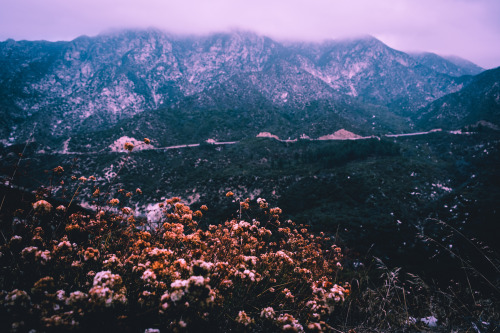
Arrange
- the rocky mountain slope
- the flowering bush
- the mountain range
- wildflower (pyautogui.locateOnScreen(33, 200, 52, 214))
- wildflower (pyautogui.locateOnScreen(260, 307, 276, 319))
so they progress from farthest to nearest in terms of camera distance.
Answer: the mountain range → the rocky mountain slope → wildflower (pyautogui.locateOnScreen(33, 200, 52, 214)) → wildflower (pyautogui.locateOnScreen(260, 307, 276, 319)) → the flowering bush

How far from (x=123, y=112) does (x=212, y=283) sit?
19619 centimetres

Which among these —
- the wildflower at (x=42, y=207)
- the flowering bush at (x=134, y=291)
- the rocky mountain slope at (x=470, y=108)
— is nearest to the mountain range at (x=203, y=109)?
the rocky mountain slope at (x=470, y=108)

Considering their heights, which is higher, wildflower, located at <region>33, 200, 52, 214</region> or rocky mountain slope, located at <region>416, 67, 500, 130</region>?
rocky mountain slope, located at <region>416, 67, 500, 130</region>

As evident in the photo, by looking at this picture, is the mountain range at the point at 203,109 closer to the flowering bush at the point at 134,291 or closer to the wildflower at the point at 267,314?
the flowering bush at the point at 134,291

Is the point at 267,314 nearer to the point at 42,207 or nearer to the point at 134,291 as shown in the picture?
the point at 134,291

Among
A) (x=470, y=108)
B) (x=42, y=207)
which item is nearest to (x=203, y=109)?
(x=42, y=207)

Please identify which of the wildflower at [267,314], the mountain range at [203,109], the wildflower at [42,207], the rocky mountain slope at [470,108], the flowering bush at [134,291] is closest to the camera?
the flowering bush at [134,291]

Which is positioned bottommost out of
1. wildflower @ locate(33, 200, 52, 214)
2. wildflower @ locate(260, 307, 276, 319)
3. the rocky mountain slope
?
wildflower @ locate(260, 307, 276, 319)

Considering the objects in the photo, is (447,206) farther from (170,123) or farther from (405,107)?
(405,107)

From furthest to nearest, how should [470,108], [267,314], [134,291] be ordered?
[470,108] < [134,291] < [267,314]

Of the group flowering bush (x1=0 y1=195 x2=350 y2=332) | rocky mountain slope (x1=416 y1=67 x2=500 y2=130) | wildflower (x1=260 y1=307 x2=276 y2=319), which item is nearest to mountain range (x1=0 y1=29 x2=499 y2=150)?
rocky mountain slope (x1=416 y1=67 x2=500 y2=130)

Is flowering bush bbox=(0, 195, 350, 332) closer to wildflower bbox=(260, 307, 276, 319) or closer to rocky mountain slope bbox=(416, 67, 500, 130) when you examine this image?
wildflower bbox=(260, 307, 276, 319)

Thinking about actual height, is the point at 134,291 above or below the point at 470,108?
below

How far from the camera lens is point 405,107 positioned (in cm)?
18825
